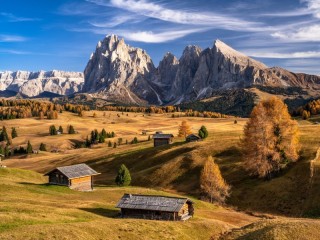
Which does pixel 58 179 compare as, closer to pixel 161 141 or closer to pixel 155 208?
pixel 155 208

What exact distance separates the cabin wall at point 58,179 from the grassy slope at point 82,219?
259 cm

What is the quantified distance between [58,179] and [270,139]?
145 ft

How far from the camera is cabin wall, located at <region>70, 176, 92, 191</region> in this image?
7900cm

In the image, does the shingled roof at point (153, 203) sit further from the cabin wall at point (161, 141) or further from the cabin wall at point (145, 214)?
the cabin wall at point (161, 141)

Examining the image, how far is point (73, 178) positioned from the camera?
78.2 meters

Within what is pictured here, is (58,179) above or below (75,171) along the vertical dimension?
below

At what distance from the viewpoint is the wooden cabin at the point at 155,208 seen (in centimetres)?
5662

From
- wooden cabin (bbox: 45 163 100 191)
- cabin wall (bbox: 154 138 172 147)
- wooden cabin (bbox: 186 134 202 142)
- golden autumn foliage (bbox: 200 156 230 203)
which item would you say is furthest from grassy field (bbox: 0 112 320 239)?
cabin wall (bbox: 154 138 172 147)

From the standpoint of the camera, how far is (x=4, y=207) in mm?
48688

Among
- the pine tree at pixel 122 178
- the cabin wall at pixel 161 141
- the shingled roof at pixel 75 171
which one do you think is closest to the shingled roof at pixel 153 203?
the shingled roof at pixel 75 171

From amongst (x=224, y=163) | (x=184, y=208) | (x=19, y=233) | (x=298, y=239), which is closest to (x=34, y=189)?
(x=184, y=208)

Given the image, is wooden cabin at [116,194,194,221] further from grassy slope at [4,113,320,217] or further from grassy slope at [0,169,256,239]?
grassy slope at [4,113,320,217]

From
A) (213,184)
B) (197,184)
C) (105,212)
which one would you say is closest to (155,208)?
(105,212)

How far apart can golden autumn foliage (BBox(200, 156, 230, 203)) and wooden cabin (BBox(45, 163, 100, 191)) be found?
24.5 metres
